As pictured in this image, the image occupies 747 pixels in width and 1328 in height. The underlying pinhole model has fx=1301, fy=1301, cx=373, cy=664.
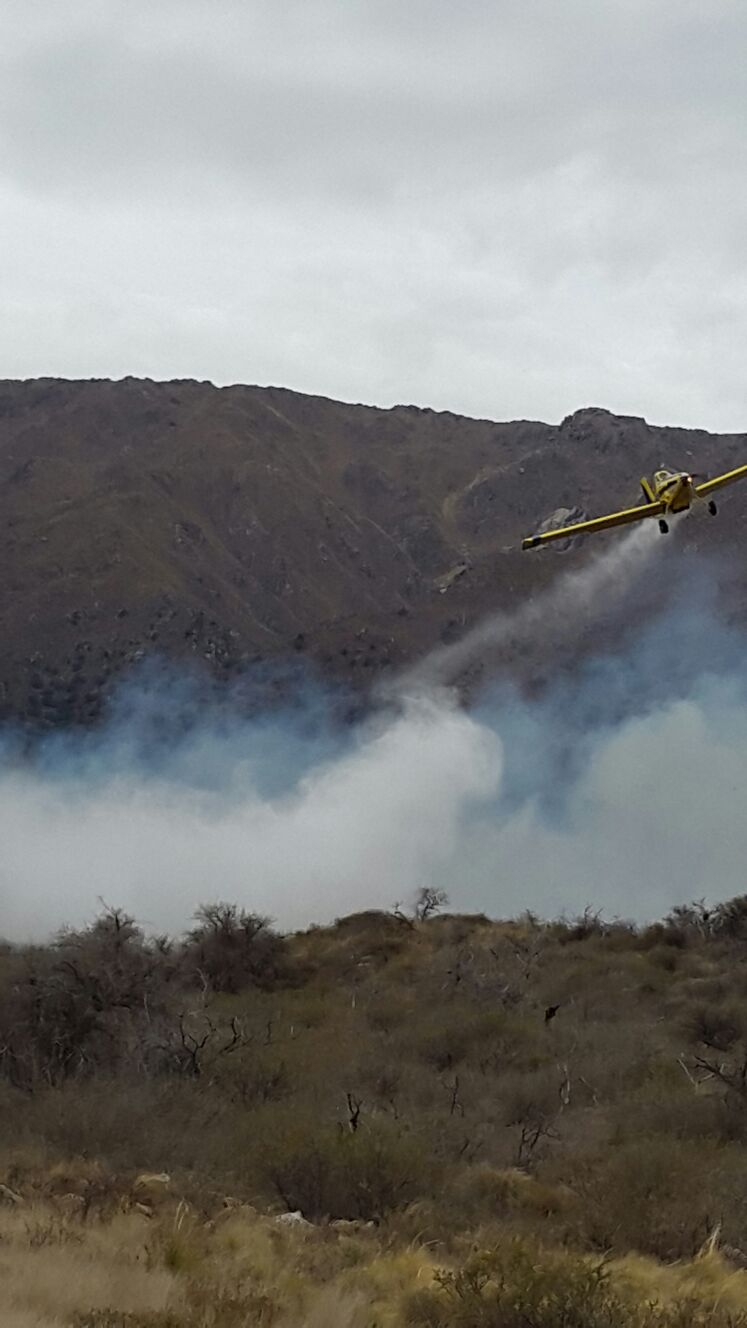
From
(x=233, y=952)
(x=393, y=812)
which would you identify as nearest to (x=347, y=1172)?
(x=233, y=952)

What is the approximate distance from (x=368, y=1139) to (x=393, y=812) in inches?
2442

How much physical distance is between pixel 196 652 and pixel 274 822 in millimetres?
66951

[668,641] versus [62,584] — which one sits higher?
[62,584]

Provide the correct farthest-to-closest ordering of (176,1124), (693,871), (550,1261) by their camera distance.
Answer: (693,871)
(176,1124)
(550,1261)

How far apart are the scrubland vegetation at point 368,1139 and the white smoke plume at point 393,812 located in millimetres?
24393

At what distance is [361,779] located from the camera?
8638 cm

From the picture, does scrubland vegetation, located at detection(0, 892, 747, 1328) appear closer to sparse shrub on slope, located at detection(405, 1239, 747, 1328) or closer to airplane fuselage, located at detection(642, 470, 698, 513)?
sparse shrub on slope, located at detection(405, 1239, 747, 1328)

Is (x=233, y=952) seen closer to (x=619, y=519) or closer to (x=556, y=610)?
Result: (x=619, y=519)

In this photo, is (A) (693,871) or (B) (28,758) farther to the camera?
(B) (28,758)

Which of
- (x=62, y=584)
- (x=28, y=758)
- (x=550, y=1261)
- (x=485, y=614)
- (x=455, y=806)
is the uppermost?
(x=62, y=584)

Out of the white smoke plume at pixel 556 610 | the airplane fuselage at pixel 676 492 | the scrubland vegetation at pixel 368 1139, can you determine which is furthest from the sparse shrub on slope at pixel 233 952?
the white smoke plume at pixel 556 610

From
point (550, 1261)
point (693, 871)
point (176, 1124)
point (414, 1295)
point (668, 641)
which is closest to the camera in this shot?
point (414, 1295)

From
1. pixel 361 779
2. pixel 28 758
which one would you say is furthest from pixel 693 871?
pixel 28 758

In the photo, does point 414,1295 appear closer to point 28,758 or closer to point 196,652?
point 28,758
